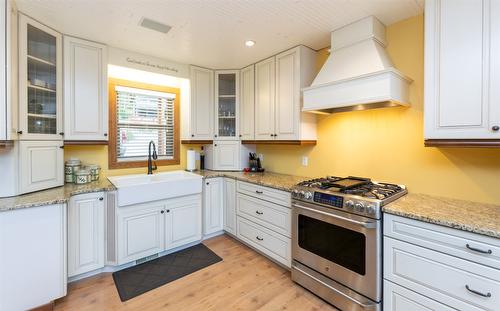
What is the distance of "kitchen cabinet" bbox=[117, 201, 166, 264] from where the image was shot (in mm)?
2404

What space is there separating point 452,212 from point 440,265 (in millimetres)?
365

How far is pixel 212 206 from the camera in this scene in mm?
3186

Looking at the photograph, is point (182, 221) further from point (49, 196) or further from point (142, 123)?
point (142, 123)

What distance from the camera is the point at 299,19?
2.12m

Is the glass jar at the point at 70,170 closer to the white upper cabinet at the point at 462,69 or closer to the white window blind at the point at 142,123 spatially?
the white window blind at the point at 142,123

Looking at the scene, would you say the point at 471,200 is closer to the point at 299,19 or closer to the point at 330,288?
the point at 330,288

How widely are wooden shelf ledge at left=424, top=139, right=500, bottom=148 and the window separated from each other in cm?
309

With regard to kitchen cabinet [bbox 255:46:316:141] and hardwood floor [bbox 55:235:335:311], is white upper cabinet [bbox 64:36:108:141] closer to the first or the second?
hardwood floor [bbox 55:235:335:311]

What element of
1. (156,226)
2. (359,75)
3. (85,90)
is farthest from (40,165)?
(359,75)

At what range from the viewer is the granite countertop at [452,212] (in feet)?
4.31

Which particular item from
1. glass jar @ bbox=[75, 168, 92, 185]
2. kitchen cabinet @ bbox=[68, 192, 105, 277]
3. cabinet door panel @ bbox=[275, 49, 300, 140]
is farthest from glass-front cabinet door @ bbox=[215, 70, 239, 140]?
kitchen cabinet @ bbox=[68, 192, 105, 277]

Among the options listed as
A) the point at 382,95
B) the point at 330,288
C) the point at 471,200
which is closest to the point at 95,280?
the point at 330,288

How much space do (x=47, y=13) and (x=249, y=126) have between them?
236cm

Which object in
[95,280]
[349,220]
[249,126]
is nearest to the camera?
[349,220]
